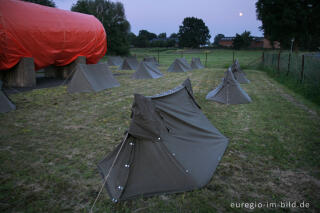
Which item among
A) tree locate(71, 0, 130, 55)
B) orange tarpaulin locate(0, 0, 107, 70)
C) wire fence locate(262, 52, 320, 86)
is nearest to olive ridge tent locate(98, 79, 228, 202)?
wire fence locate(262, 52, 320, 86)

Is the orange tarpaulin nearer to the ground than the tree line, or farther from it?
nearer to the ground

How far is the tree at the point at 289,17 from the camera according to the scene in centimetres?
3191

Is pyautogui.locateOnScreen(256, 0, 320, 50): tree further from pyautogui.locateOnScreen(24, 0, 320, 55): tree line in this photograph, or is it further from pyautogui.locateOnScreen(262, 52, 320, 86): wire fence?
pyautogui.locateOnScreen(262, 52, 320, 86): wire fence

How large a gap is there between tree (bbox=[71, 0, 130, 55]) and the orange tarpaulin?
30691mm

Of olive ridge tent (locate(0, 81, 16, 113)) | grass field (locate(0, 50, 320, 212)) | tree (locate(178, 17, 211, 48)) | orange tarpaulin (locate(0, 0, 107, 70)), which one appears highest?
tree (locate(178, 17, 211, 48))

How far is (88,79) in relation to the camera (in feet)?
34.1

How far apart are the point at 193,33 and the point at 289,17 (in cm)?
5818

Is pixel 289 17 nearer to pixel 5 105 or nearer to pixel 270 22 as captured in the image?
pixel 270 22

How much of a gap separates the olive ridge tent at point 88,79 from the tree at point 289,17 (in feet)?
103

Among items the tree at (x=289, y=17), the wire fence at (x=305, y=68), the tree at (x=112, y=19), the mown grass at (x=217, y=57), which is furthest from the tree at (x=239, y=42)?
the wire fence at (x=305, y=68)

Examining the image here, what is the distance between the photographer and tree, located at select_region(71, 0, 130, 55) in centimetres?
4500

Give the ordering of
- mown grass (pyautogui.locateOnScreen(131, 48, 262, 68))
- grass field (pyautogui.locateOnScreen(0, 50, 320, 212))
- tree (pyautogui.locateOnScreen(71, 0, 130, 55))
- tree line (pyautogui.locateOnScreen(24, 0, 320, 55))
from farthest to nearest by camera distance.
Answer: tree (pyautogui.locateOnScreen(71, 0, 130, 55)) → tree line (pyautogui.locateOnScreen(24, 0, 320, 55)) → mown grass (pyautogui.locateOnScreen(131, 48, 262, 68)) → grass field (pyautogui.locateOnScreen(0, 50, 320, 212))

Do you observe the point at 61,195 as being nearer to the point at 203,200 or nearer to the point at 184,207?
the point at 184,207

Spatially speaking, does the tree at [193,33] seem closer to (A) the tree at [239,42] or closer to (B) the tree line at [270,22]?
(B) the tree line at [270,22]
